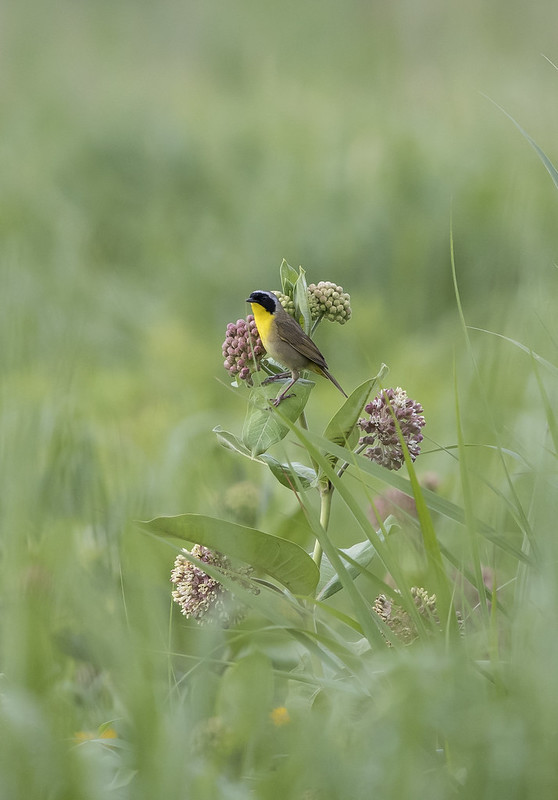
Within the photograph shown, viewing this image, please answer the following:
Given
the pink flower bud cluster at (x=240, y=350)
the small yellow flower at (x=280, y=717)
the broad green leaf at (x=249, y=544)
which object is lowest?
the small yellow flower at (x=280, y=717)

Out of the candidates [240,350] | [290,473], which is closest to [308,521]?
[290,473]

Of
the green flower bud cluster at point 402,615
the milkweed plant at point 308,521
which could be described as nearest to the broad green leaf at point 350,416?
the milkweed plant at point 308,521

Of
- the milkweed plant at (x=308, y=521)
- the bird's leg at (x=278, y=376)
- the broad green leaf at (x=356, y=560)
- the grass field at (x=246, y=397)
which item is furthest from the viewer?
the bird's leg at (x=278, y=376)

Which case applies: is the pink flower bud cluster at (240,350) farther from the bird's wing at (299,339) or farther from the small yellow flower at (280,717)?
the small yellow flower at (280,717)

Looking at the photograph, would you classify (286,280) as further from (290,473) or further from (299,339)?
(290,473)

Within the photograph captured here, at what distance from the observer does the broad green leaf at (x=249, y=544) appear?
535 mm

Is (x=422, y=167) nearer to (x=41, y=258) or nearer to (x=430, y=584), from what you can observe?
(x=41, y=258)

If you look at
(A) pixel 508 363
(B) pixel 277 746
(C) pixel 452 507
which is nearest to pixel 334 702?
(B) pixel 277 746

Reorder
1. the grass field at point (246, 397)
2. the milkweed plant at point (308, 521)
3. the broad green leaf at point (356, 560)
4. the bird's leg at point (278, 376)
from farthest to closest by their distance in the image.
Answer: the bird's leg at point (278, 376) → the broad green leaf at point (356, 560) → the milkweed plant at point (308, 521) → the grass field at point (246, 397)

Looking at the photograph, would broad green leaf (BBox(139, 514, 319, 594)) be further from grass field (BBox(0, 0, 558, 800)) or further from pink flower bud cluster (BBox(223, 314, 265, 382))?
pink flower bud cluster (BBox(223, 314, 265, 382))

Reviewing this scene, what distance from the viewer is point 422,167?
10.5ft

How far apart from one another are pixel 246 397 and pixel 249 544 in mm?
94

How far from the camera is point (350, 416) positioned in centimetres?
61

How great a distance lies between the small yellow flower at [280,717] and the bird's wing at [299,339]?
301 millimetres
